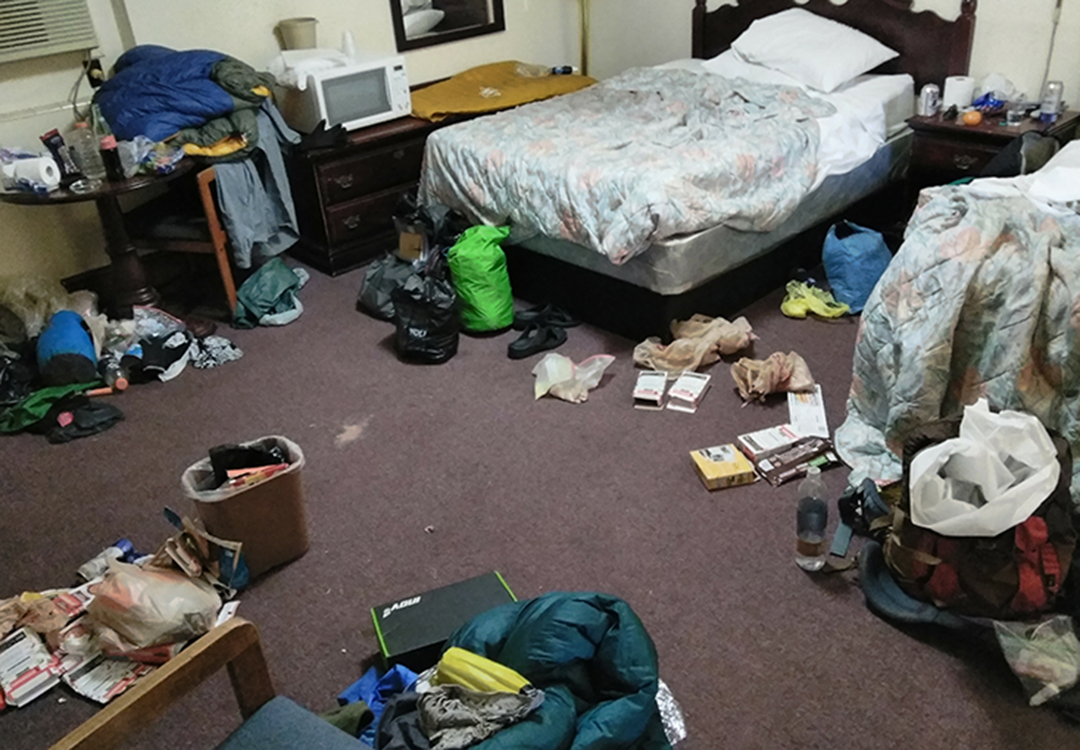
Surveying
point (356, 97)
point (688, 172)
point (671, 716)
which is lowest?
→ point (671, 716)

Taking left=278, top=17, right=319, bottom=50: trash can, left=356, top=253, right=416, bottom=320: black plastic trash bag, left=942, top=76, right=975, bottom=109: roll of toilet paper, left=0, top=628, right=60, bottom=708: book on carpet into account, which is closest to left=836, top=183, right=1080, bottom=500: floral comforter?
left=942, top=76, right=975, bottom=109: roll of toilet paper

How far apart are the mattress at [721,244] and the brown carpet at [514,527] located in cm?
30

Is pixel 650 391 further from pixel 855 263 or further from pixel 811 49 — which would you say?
pixel 811 49

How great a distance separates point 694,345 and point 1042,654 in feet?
4.96

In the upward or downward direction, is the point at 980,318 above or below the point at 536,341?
above

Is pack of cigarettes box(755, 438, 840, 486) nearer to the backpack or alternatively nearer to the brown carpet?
the brown carpet

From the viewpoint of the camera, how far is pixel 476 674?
157 cm

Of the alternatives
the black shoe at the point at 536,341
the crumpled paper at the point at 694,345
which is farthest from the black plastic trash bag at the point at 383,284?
the crumpled paper at the point at 694,345

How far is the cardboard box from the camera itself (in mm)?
1873

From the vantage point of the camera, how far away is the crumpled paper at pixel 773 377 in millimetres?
2831

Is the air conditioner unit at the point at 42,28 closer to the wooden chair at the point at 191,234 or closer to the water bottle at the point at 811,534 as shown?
the wooden chair at the point at 191,234

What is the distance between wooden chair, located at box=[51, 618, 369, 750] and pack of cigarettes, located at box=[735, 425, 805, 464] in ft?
5.18

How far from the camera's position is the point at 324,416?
117 inches

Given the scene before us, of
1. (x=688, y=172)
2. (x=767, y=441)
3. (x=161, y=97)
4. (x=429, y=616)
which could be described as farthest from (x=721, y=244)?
(x=161, y=97)
